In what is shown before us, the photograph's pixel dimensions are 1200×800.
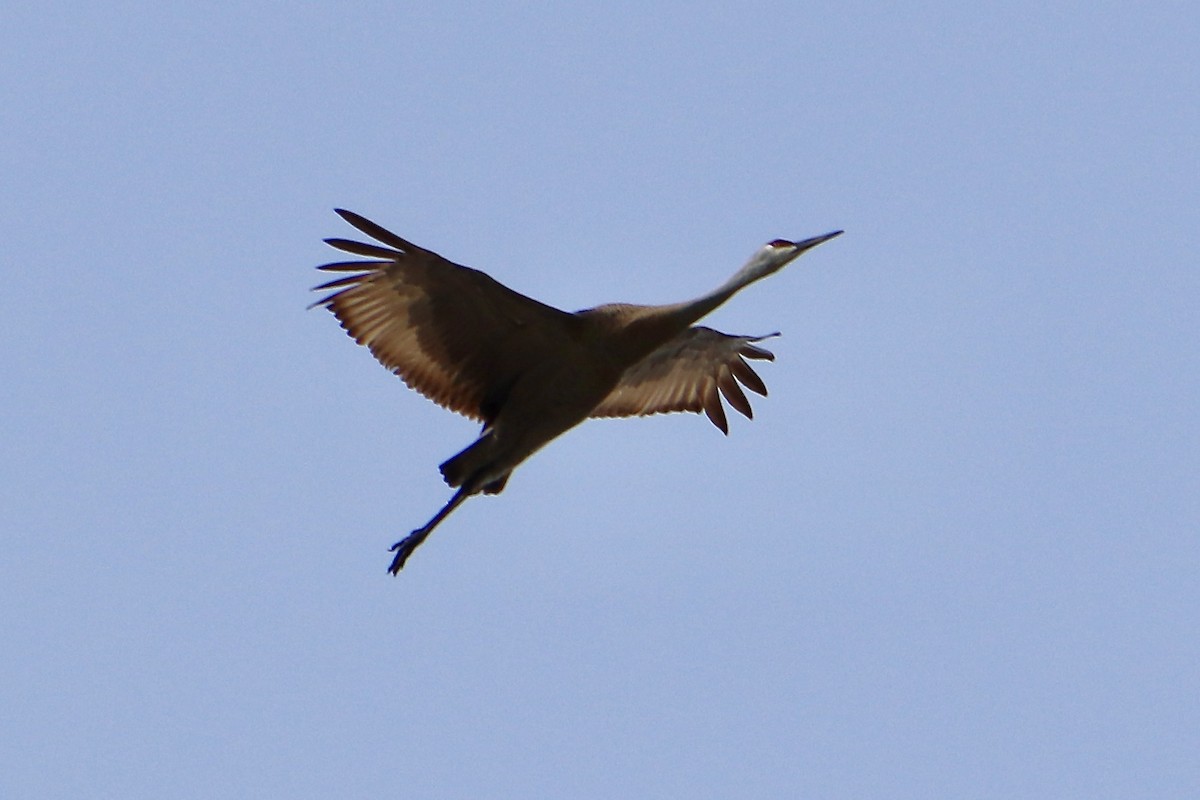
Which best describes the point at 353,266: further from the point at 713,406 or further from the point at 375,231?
the point at 713,406

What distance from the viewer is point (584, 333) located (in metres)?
14.4

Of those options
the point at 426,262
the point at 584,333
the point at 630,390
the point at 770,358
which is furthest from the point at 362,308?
the point at 770,358

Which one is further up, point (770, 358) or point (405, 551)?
point (770, 358)

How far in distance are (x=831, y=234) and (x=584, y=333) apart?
2060 millimetres

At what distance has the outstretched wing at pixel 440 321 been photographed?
47.0 feet

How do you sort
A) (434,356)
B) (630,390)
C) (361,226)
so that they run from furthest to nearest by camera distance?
1. (630,390)
2. (434,356)
3. (361,226)

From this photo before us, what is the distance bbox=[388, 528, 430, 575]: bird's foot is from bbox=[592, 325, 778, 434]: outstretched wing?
206 centimetres

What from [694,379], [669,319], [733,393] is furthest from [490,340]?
[733,393]

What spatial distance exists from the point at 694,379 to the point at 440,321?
2918 millimetres

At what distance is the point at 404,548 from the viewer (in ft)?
50.6

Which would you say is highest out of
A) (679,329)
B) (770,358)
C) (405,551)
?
(770,358)

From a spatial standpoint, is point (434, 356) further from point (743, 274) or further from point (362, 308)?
point (743, 274)

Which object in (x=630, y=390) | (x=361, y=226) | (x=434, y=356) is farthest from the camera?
(x=630, y=390)

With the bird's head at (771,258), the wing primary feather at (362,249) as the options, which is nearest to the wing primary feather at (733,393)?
the bird's head at (771,258)
